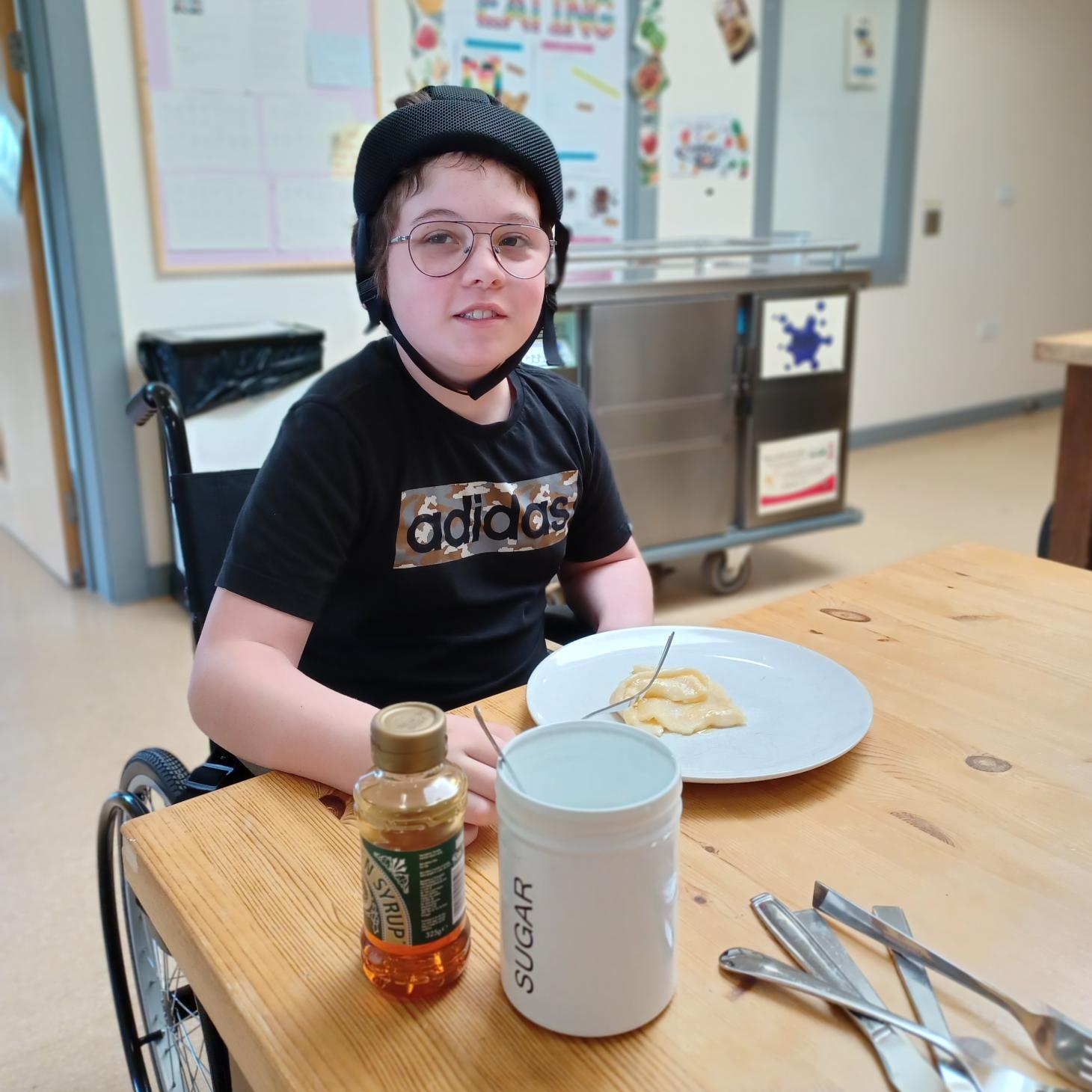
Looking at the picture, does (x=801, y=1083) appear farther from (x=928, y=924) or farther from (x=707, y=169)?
(x=707, y=169)

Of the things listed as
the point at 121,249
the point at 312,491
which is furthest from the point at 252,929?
the point at 121,249

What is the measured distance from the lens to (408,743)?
0.50m

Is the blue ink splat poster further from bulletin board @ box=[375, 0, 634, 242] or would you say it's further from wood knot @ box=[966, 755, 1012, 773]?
wood knot @ box=[966, 755, 1012, 773]

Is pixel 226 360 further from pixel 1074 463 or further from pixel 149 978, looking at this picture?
pixel 1074 463

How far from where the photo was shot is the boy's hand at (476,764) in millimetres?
668

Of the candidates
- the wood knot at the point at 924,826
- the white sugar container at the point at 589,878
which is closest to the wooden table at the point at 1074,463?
the wood knot at the point at 924,826

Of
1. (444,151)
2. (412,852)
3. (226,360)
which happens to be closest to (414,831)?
(412,852)

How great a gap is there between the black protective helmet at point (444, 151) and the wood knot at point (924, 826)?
56 cm

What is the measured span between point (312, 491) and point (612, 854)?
569 millimetres

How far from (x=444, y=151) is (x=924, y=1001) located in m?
0.77

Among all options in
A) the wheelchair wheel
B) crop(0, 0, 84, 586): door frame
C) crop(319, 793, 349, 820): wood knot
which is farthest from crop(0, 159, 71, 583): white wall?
crop(319, 793, 349, 820): wood knot

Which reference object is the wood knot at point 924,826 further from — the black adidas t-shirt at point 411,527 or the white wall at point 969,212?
the white wall at point 969,212

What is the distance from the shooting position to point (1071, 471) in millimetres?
2156

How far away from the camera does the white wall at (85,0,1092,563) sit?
3781 millimetres
